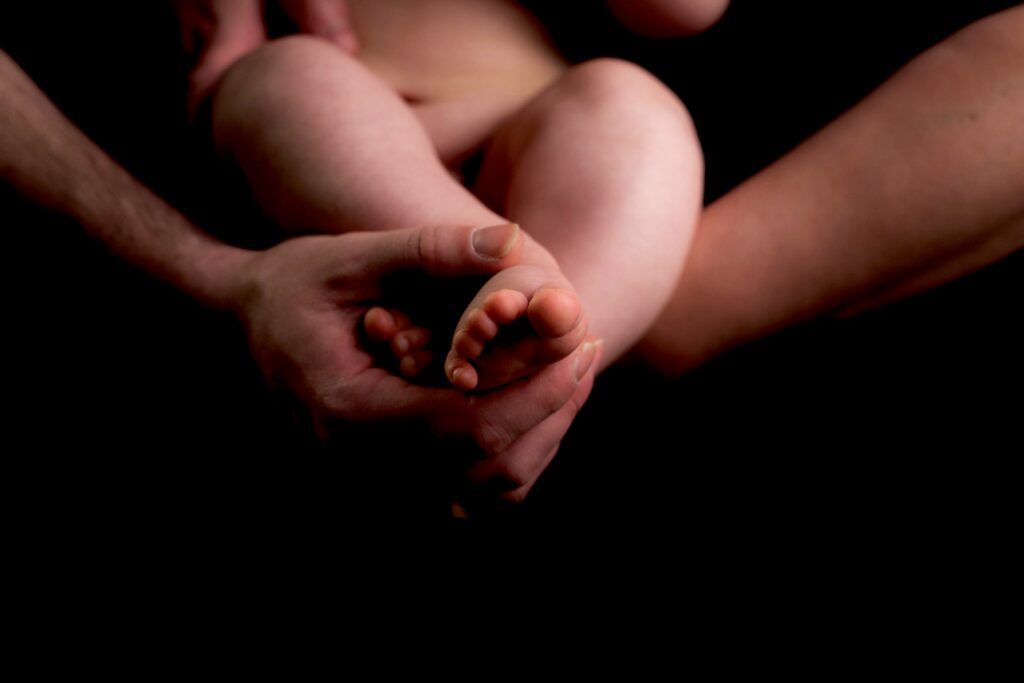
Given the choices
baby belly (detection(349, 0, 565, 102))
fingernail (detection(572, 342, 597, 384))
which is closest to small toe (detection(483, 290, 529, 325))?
fingernail (detection(572, 342, 597, 384))

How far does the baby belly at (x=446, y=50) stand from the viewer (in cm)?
72

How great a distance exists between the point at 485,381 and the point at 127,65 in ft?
2.26

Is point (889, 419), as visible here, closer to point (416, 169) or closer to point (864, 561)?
point (864, 561)

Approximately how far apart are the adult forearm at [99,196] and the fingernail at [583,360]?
0.35 meters

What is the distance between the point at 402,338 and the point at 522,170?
0.68ft

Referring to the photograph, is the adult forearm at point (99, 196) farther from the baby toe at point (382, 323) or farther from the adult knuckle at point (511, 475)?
the adult knuckle at point (511, 475)

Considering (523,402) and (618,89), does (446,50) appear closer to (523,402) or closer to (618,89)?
(618,89)

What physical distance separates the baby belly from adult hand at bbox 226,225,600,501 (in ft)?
0.87

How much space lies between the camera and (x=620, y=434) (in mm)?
681

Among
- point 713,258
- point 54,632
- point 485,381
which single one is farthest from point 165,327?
point 713,258

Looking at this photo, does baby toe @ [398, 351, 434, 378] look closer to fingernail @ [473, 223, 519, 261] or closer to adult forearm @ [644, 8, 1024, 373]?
fingernail @ [473, 223, 519, 261]

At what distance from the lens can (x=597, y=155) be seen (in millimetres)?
565

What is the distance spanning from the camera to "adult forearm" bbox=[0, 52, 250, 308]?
0.62 m

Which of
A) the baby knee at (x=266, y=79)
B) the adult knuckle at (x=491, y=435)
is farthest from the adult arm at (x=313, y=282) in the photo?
the baby knee at (x=266, y=79)
